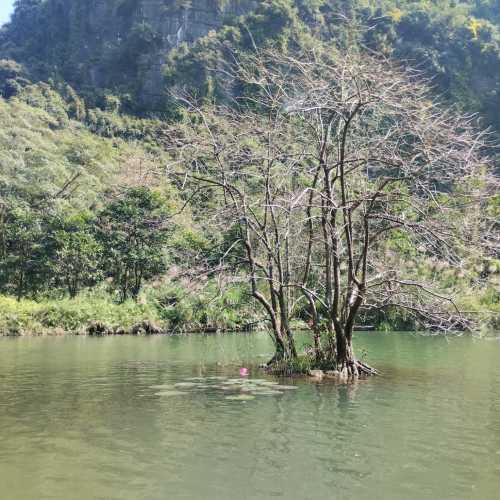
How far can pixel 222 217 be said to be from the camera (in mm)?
15234

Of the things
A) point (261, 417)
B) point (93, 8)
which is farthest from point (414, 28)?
point (261, 417)

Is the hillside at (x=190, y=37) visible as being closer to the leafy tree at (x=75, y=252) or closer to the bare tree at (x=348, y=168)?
the leafy tree at (x=75, y=252)

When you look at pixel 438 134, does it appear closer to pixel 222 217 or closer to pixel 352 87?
pixel 352 87

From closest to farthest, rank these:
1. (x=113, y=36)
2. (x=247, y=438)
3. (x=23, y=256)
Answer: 1. (x=247, y=438)
2. (x=23, y=256)
3. (x=113, y=36)

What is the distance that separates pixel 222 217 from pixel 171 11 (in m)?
97.5

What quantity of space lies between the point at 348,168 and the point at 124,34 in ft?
333

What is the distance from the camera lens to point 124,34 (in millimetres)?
107688

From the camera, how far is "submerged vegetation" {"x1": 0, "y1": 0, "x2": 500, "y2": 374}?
42.5ft

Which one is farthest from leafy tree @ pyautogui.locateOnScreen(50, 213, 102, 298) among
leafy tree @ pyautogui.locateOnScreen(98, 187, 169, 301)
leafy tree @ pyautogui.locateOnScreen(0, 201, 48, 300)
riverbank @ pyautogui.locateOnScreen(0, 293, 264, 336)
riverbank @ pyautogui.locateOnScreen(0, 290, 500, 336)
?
riverbank @ pyautogui.locateOnScreen(0, 293, 264, 336)

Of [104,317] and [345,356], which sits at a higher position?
[104,317]

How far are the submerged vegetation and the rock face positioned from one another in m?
0.42

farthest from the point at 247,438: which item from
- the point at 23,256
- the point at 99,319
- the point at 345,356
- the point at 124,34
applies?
the point at 124,34

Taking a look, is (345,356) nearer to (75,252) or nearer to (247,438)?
(247,438)

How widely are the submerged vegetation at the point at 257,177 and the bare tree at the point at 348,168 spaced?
8 cm
